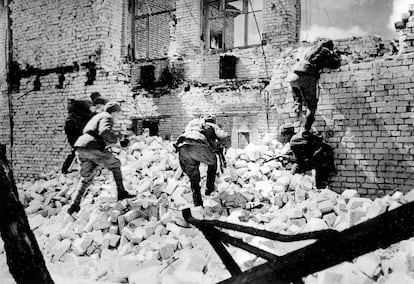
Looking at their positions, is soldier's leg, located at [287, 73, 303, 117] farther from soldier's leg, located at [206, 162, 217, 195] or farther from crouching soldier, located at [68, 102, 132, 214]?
crouching soldier, located at [68, 102, 132, 214]

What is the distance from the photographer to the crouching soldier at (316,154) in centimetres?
511

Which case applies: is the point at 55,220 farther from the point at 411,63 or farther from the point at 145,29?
the point at 145,29

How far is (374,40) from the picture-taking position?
6457mm

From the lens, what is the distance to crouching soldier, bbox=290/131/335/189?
511cm

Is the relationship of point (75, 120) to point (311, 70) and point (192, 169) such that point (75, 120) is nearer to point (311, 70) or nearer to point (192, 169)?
point (192, 169)

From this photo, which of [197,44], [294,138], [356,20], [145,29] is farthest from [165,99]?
[356,20]

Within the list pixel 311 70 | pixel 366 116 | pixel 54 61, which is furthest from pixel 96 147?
pixel 54 61

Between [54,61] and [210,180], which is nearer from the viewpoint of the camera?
[210,180]

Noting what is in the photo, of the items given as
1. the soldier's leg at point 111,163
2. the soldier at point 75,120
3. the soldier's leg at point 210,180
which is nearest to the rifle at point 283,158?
the soldier's leg at point 210,180

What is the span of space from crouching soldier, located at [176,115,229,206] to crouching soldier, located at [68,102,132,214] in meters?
1.04

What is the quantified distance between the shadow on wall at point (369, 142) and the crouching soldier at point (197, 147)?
1528mm

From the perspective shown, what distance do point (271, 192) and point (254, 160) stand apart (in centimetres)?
125

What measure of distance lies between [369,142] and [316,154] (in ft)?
2.27

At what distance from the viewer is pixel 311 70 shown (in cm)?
505
